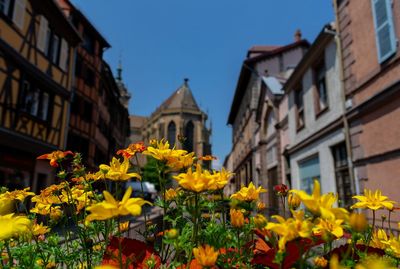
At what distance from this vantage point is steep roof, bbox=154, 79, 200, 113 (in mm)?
60428

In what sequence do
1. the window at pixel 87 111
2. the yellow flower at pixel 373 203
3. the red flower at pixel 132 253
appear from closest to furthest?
the red flower at pixel 132 253 → the yellow flower at pixel 373 203 → the window at pixel 87 111

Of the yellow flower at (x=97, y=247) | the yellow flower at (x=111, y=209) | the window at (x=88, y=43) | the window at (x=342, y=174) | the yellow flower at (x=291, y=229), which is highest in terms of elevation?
the window at (x=88, y=43)

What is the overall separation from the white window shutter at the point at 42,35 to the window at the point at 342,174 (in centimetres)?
1182

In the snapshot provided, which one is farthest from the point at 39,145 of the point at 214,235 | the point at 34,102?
the point at 214,235

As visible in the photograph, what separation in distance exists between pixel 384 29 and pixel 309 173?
597 centimetres

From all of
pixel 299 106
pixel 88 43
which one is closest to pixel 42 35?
pixel 88 43

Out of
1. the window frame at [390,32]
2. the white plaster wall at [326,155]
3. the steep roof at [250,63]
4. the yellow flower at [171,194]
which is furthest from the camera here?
the steep roof at [250,63]

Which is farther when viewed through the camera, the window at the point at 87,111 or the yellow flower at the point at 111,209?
the window at the point at 87,111

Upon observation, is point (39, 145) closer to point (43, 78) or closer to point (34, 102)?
point (34, 102)

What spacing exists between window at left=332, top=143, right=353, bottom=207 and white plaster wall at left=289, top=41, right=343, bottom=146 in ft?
3.14

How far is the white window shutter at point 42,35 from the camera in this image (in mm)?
12828

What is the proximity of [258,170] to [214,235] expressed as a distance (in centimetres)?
2015

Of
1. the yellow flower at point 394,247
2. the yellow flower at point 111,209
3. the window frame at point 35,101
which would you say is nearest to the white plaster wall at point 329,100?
the yellow flower at point 394,247

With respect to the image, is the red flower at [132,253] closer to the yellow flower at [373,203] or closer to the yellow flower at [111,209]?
the yellow flower at [111,209]
